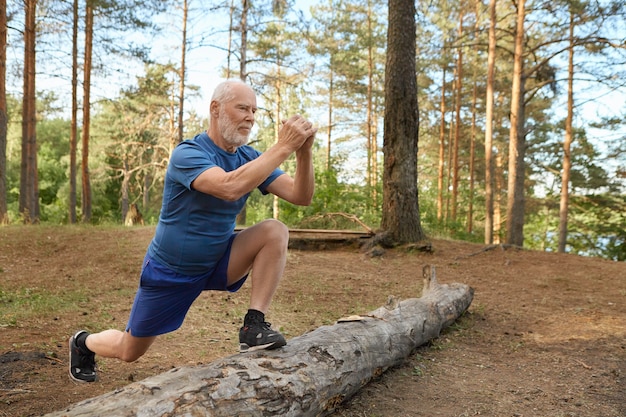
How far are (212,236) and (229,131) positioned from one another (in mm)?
596

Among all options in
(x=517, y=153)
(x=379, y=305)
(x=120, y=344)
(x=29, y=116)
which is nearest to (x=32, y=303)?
(x=120, y=344)

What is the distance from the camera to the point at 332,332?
3.40 m

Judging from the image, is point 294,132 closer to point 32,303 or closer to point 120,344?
point 120,344

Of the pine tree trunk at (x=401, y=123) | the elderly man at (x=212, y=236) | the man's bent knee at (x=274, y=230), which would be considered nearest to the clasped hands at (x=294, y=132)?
the elderly man at (x=212, y=236)

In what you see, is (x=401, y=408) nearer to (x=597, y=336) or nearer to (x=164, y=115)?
(x=597, y=336)

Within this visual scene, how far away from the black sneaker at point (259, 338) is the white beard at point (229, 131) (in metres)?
1.07

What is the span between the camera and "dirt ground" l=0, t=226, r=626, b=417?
3281mm

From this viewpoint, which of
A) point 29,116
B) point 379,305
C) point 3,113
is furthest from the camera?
point 29,116

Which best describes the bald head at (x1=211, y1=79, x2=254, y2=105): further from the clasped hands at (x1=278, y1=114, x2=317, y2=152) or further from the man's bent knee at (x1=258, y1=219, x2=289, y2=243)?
the man's bent knee at (x1=258, y1=219, x2=289, y2=243)

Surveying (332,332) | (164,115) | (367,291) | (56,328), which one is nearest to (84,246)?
(56,328)

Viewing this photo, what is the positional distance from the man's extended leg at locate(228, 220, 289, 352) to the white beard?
0.52 metres

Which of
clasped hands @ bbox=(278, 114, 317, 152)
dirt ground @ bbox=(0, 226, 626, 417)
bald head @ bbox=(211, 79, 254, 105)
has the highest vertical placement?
bald head @ bbox=(211, 79, 254, 105)

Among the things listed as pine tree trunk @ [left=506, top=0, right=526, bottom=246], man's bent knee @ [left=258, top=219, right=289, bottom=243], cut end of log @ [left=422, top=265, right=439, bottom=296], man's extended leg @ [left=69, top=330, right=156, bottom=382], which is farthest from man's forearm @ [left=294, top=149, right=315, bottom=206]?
pine tree trunk @ [left=506, top=0, right=526, bottom=246]

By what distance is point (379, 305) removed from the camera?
19.8 feet
